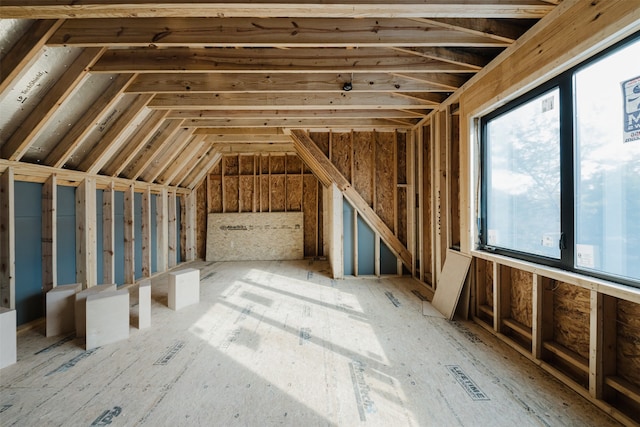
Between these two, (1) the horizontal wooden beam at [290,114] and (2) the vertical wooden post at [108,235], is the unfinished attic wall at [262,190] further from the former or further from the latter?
(2) the vertical wooden post at [108,235]

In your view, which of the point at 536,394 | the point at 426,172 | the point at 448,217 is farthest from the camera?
the point at 426,172

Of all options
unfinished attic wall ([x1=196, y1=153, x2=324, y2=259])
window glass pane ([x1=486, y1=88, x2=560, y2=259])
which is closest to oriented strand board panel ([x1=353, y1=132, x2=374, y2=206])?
window glass pane ([x1=486, y1=88, x2=560, y2=259])

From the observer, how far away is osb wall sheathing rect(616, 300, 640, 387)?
178 cm

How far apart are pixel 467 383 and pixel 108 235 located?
5112mm

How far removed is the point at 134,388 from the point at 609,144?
3.77 metres

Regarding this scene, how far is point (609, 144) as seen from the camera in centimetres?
188

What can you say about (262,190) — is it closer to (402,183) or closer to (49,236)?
(402,183)

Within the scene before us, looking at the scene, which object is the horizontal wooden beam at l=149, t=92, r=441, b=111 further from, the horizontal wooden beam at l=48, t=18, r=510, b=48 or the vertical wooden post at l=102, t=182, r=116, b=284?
the vertical wooden post at l=102, t=182, r=116, b=284

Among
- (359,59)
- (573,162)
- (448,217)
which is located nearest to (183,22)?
(359,59)

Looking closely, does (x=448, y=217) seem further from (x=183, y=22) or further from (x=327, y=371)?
(x=183, y=22)

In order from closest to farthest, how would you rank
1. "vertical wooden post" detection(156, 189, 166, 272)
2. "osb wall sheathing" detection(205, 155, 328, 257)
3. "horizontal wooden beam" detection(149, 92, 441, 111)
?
1. "horizontal wooden beam" detection(149, 92, 441, 111)
2. "vertical wooden post" detection(156, 189, 166, 272)
3. "osb wall sheathing" detection(205, 155, 328, 257)

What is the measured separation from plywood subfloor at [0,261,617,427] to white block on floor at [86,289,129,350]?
94 millimetres

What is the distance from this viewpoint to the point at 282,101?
387 centimetres

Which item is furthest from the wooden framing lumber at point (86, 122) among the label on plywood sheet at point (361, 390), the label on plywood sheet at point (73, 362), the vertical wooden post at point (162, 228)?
the label on plywood sheet at point (361, 390)
